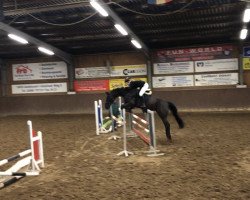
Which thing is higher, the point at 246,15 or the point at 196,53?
the point at 246,15

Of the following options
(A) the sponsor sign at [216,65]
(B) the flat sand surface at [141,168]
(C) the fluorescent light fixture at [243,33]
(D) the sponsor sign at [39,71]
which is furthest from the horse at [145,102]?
(D) the sponsor sign at [39,71]

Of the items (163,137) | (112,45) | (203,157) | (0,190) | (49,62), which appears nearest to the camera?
(0,190)

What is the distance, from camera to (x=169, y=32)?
14438mm

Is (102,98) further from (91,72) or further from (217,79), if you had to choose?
(217,79)

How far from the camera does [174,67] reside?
1688cm

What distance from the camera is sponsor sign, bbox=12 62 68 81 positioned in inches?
728

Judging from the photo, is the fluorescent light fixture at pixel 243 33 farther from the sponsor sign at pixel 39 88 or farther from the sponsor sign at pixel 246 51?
the sponsor sign at pixel 39 88

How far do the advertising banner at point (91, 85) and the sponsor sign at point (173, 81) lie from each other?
2.84 meters

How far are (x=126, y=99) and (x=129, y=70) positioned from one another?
28.8ft

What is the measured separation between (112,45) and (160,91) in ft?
11.7

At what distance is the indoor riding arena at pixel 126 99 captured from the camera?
18.9ft

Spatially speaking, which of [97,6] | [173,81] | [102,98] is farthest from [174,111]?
[102,98]

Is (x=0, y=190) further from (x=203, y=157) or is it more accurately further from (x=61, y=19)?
(x=61, y=19)

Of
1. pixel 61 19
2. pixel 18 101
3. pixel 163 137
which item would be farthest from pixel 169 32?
pixel 18 101
